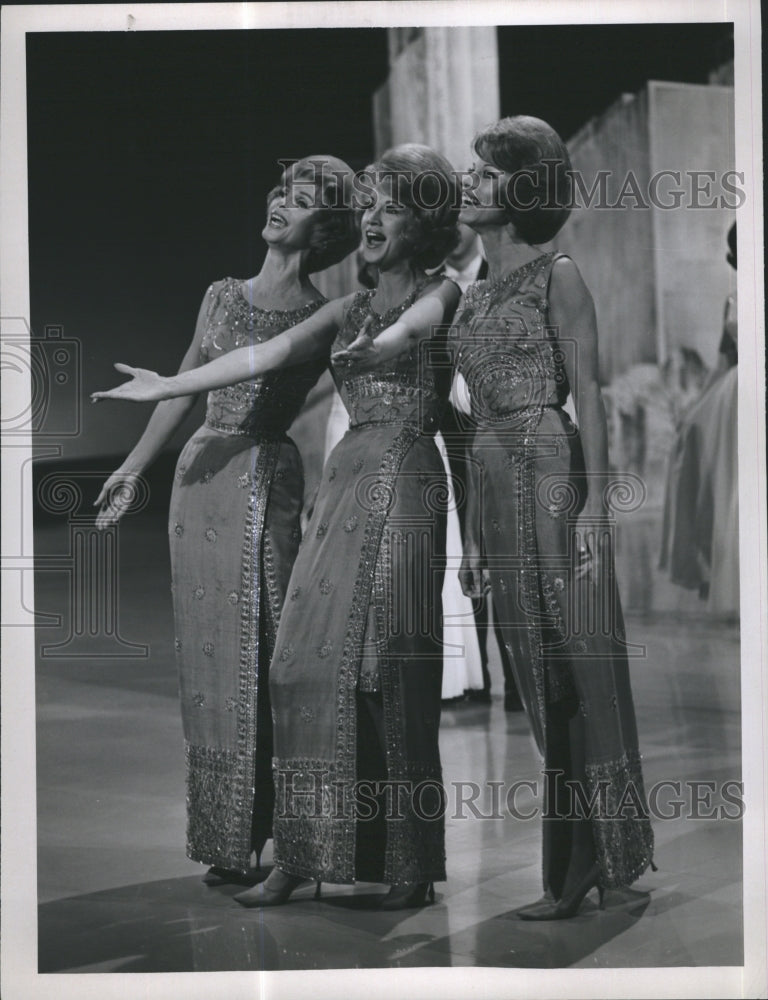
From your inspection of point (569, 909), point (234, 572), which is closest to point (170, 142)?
point (234, 572)

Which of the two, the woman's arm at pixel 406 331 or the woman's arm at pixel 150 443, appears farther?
the woman's arm at pixel 150 443

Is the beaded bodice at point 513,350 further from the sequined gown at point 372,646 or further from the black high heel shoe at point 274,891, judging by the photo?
the black high heel shoe at point 274,891

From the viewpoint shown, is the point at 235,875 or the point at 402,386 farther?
the point at 235,875

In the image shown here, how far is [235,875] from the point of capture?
307cm

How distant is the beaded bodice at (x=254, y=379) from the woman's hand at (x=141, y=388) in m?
0.12

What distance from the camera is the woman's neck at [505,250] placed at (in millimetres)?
3012

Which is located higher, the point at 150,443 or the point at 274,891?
the point at 150,443

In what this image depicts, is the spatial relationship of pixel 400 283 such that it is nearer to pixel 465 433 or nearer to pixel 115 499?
pixel 465 433

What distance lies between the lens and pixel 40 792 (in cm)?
312

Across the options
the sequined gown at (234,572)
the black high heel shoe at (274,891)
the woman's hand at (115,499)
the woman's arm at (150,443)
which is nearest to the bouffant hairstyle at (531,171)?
the sequined gown at (234,572)

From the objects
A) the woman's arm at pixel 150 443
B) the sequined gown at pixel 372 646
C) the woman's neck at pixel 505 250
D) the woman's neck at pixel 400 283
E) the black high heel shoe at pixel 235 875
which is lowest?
the black high heel shoe at pixel 235 875

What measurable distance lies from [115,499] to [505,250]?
116cm

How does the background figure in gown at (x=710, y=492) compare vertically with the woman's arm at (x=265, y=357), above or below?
below

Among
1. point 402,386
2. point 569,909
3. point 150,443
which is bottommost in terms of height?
point 569,909
